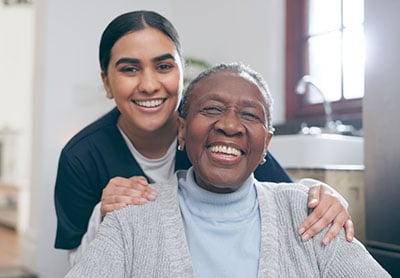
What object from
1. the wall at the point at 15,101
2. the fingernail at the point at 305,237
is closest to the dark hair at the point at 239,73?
the fingernail at the point at 305,237

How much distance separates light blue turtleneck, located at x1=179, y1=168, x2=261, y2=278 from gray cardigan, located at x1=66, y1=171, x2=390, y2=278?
0.7 inches

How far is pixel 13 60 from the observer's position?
7.98 metres

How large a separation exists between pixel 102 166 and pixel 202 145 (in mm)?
477

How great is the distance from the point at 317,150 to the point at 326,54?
0.97 m

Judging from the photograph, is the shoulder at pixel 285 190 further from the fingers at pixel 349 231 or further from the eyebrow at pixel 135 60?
the eyebrow at pixel 135 60

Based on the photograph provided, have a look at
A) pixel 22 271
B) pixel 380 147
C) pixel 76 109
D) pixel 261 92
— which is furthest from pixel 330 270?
pixel 22 271

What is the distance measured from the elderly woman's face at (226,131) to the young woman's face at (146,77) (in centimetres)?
28

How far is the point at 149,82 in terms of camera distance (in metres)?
1.24

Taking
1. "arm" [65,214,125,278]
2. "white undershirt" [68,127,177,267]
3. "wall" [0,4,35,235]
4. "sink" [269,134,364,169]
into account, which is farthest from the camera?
"wall" [0,4,35,235]

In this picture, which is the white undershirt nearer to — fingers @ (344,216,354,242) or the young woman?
the young woman

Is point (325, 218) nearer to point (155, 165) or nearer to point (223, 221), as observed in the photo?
point (223, 221)

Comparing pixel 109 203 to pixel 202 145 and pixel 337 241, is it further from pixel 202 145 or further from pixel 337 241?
pixel 337 241

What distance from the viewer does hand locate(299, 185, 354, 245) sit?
37.0 inches

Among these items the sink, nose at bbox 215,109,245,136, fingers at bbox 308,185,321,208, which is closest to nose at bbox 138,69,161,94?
nose at bbox 215,109,245,136
